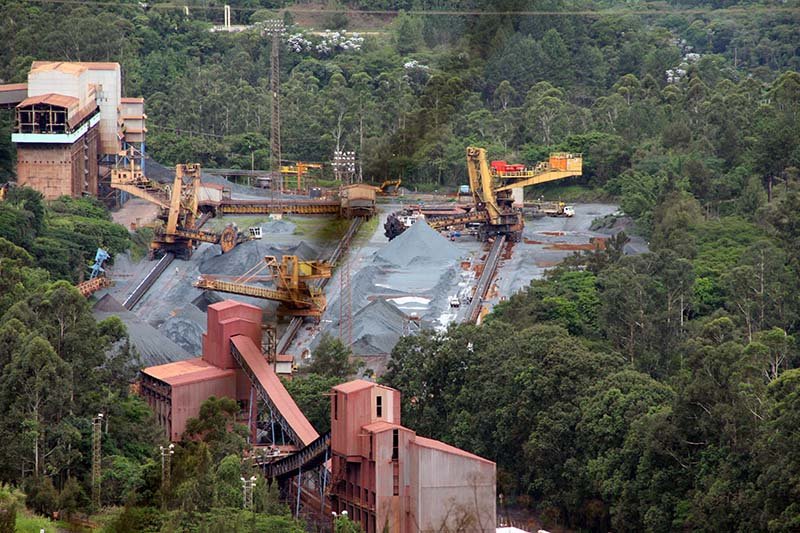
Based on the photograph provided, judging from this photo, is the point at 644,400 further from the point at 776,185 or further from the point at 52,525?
the point at 776,185

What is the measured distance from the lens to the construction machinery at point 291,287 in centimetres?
5330

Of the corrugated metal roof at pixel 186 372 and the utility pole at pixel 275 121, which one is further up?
the utility pole at pixel 275 121

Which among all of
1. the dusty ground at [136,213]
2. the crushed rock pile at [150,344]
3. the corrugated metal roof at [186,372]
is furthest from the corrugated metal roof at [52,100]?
the corrugated metal roof at [186,372]

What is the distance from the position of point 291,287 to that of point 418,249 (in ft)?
24.0

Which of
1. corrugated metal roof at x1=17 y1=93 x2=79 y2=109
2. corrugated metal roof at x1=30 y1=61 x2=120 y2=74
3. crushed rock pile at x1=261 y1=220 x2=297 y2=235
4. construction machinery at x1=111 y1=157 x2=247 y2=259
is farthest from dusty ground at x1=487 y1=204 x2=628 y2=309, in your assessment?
corrugated metal roof at x1=30 y1=61 x2=120 y2=74

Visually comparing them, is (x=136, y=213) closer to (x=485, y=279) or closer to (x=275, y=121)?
(x=275, y=121)

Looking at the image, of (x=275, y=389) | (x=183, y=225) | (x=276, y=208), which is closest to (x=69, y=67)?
(x=276, y=208)

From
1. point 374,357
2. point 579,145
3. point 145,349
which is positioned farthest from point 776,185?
point 145,349

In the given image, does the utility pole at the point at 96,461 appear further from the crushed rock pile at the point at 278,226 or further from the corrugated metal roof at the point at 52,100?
the corrugated metal roof at the point at 52,100

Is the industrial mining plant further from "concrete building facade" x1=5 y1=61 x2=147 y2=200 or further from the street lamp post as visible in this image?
the street lamp post

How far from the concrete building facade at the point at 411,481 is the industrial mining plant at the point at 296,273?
1.2 inches

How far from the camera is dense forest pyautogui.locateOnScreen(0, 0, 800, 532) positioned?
36.6 metres

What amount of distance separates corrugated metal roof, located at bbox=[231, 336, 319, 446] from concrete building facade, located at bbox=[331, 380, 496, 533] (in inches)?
112

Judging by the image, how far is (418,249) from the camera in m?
60.1
